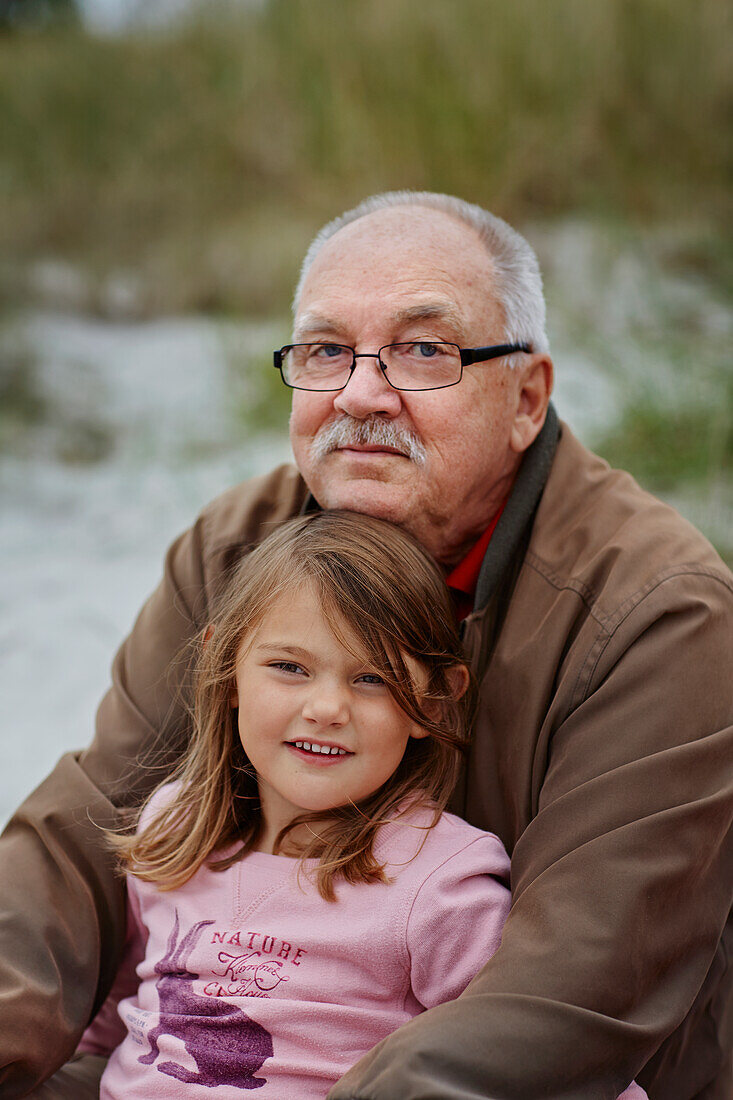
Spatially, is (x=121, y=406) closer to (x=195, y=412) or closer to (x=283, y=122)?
(x=195, y=412)

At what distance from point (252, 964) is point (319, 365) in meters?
1.01

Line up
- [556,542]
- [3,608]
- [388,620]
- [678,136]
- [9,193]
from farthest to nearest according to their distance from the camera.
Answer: [9,193] < [678,136] < [3,608] < [556,542] < [388,620]

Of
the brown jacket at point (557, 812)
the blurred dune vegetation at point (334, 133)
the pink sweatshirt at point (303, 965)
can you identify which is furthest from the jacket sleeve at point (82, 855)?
the blurred dune vegetation at point (334, 133)

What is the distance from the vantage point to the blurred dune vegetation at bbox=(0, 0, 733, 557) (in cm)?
575

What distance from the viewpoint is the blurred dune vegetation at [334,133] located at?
5754mm

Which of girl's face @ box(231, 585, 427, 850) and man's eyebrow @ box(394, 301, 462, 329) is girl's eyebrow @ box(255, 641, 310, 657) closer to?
girl's face @ box(231, 585, 427, 850)

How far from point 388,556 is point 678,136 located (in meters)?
4.77

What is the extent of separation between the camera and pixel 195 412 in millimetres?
5852

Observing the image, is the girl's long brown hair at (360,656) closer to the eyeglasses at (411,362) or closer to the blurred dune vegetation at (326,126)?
the eyeglasses at (411,362)

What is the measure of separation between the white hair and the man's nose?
261 millimetres

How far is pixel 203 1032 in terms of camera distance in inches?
64.7

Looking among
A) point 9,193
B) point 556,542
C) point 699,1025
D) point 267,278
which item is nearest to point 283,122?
point 267,278

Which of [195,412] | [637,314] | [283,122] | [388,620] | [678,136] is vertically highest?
[283,122]

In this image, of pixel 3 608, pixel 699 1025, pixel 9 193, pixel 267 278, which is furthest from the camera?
pixel 9 193
